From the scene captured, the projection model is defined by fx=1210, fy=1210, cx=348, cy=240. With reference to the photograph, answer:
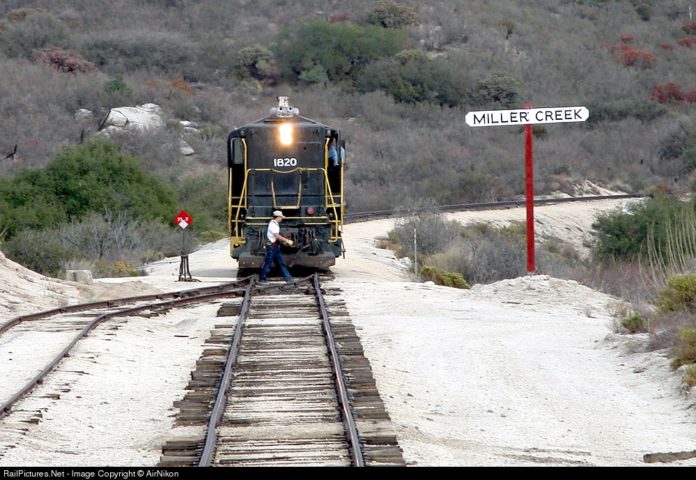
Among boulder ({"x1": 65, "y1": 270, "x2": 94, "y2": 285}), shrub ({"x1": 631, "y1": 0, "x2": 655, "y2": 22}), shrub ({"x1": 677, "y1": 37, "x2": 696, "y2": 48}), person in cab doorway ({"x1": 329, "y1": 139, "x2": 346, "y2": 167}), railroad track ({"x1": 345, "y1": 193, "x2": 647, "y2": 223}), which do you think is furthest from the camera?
shrub ({"x1": 631, "y1": 0, "x2": 655, "y2": 22})

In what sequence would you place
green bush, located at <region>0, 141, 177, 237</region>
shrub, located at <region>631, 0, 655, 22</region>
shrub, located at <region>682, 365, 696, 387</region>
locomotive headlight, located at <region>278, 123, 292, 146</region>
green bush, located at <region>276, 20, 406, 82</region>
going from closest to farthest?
1. shrub, located at <region>682, 365, 696, 387</region>
2. locomotive headlight, located at <region>278, 123, 292, 146</region>
3. green bush, located at <region>0, 141, 177, 237</region>
4. green bush, located at <region>276, 20, 406, 82</region>
5. shrub, located at <region>631, 0, 655, 22</region>

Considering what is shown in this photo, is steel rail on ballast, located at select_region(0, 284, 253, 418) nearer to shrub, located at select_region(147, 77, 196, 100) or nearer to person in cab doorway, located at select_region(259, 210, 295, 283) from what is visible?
person in cab doorway, located at select_region(259, 210, 295, 283)

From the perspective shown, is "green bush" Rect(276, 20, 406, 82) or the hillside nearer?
the hillside

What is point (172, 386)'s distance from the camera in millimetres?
13570

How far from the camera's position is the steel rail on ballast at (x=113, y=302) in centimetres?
1845

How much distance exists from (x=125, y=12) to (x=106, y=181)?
57.5 metres

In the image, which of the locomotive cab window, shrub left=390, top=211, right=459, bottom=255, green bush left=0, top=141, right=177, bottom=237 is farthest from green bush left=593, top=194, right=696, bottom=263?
green bush left=0, top=141, right=177, bottom=237

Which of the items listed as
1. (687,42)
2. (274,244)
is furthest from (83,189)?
(687,42)

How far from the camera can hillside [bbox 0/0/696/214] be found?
A: 214 ft

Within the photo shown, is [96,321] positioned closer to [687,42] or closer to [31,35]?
[31,35]

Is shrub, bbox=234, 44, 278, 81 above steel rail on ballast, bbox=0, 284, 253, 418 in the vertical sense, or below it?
above

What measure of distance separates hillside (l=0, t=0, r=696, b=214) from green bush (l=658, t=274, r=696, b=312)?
40187mm

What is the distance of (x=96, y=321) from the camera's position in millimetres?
18078

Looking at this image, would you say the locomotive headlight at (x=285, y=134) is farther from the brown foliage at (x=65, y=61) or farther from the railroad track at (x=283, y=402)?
the brown foliage at (x=65, y=61)
